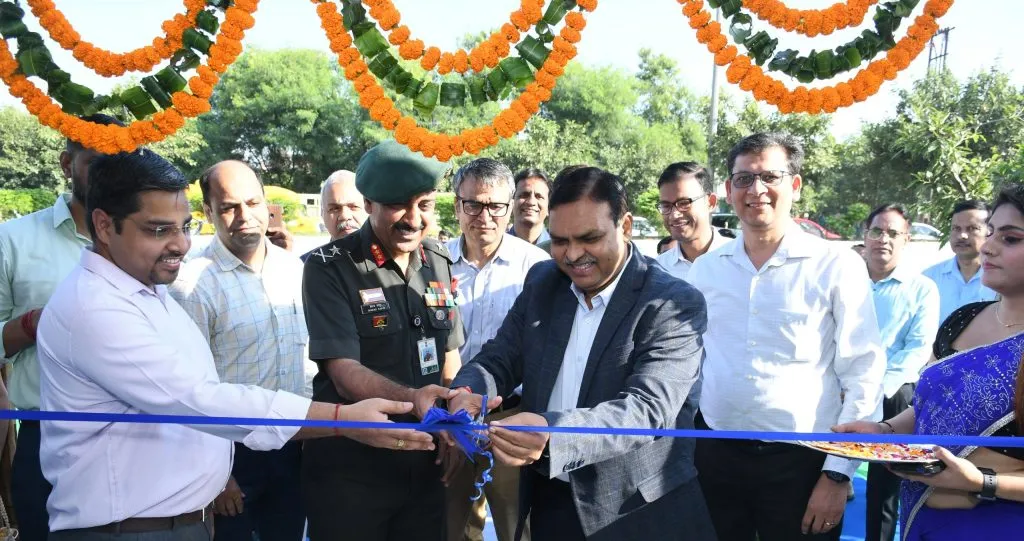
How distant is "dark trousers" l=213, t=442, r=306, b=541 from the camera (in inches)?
123

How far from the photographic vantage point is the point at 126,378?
1.92 meters

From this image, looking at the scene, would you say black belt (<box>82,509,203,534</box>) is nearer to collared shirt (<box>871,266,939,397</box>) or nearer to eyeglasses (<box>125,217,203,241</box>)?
eyeglasses (<box>125,217,203,241</box>)

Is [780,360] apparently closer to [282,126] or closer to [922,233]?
[922,233]

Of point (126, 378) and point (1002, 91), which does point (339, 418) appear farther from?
point (1002, 91)

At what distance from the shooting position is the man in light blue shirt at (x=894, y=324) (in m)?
3.91

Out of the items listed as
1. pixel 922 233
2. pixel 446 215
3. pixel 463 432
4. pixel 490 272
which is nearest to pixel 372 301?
pixel 463 432

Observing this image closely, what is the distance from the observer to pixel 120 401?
2.01m

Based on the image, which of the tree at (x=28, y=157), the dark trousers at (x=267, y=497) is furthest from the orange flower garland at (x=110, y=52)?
the tree at (x=28, y=157)

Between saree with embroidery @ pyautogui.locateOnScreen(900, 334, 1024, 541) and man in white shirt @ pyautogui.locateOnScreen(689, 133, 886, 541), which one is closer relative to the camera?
saree with embroidery @ pyautogui.locateOnScreen(900, 334, 1024, 541)

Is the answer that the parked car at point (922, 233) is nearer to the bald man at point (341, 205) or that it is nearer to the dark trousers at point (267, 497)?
the bald man at point (341, 205)

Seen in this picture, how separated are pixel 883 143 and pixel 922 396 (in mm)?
18045

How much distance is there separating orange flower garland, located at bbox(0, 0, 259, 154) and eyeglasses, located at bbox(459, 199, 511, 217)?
1.66 m

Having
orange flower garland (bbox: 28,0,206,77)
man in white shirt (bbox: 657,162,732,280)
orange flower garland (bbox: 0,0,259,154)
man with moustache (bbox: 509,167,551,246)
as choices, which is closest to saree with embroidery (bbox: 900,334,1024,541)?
man in white shirt (bbox: 657,162,732,280)

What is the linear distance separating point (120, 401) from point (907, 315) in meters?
4.27
